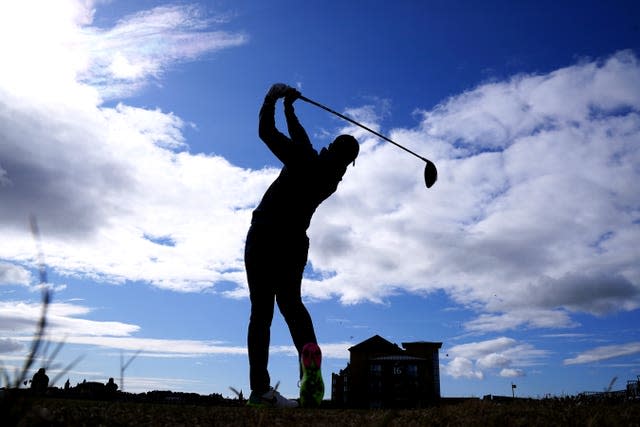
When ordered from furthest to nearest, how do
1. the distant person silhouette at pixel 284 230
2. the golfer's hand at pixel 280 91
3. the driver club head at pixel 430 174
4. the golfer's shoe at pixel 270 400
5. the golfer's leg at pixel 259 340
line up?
the driver club head at pixel 430 174, the golfer's hand at pixel 280 91, the distant person silhouette at pixel 284 230, the golfer's leg at pixel 259 340, the golfer's shoe at pixel 270 400

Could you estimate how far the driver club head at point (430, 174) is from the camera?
685cm

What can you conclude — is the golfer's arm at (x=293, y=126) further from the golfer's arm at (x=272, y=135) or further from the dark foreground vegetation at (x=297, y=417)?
the dark foreground vegetation at (x=297, y=417)

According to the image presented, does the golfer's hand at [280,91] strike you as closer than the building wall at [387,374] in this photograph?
Yes

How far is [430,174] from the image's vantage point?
22.5 ft

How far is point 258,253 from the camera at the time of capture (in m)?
4.79

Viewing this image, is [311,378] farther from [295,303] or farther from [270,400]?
[295,303]

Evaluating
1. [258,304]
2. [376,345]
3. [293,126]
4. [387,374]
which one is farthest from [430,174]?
[376,345]

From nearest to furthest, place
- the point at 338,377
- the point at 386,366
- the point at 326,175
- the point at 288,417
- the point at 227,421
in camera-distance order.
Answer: the point at 227,421 < the point at 288,417 < the point at 326,175 < the point at 338,377 < the point at 386,366

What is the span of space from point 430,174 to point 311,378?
349 centimetres

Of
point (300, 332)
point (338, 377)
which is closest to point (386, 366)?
point (338, 377)

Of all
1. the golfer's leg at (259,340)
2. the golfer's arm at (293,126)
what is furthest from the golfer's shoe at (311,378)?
the golfer's arm at (293,126)

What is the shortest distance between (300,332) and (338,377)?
26.4m

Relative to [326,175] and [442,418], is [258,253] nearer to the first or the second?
[326,175]

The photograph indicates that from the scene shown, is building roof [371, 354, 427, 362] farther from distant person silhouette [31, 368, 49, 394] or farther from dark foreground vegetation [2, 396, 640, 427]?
distant person silhouette [31, 368, 49, 394]
